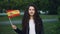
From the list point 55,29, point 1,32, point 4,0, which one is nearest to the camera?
point 55,29

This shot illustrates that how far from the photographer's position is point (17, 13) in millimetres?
4309

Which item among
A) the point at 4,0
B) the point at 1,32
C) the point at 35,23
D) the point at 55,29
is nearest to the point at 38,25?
the point at 35,23

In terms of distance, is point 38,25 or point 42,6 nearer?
point 38,25

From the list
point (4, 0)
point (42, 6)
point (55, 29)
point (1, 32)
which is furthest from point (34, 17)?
point (4, 0)

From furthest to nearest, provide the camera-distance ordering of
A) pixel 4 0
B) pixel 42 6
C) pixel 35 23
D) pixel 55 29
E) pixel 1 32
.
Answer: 1. pixel 4 0
2. pixel 42 6
3. pixel 1 32
4. pixel 55 29
5. pixel 35 23

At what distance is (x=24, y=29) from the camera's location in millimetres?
4160

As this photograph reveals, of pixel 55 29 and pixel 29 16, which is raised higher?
pixel 29 16

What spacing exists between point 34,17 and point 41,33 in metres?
0.30

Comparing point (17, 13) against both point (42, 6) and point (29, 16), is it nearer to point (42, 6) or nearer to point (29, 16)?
point (29, 16)

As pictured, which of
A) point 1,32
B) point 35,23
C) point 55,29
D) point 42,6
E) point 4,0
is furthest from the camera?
point 4,0

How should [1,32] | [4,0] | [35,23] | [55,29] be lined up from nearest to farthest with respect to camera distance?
[35,23]
[55,29]
[1,32]
[4,0]

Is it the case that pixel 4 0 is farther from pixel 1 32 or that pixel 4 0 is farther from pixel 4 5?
pixel 1 32

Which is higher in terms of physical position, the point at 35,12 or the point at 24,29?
the point at 35,12

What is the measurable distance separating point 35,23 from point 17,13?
0.40 m
